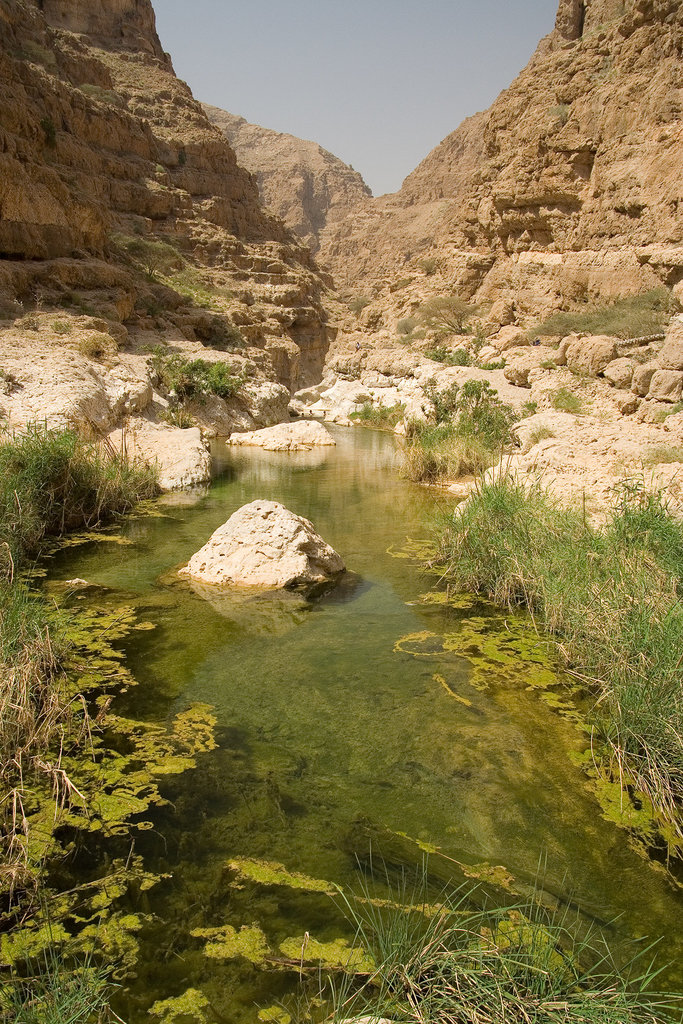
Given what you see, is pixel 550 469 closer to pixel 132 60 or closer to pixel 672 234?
pixel 672 234

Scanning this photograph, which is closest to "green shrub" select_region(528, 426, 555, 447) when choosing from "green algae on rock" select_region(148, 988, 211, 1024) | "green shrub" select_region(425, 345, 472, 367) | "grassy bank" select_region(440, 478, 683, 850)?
"grassy bank" select_region(440, 478, 683, 850)

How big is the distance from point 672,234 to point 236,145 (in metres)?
112

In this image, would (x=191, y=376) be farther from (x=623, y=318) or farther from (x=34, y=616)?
(x=34, y=616)

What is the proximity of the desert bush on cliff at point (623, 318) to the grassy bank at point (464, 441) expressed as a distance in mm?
4527

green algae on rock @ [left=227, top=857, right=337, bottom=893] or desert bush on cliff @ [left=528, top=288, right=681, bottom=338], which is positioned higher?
desert bush on cliff @ [left=528, top=288, right=681, bottom=338]

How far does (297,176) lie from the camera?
9875 cm

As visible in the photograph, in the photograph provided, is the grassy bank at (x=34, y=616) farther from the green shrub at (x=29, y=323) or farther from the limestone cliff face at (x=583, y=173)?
the limestone cliff face at (x=583, y=173)

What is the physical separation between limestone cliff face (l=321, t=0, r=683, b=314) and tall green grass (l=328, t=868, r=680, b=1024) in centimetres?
2072

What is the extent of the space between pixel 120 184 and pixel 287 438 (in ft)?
73.3

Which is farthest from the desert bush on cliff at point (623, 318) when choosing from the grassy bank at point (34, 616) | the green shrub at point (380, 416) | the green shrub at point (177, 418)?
the grassy bank at point (34, 616)

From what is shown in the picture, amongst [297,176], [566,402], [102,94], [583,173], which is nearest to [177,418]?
[566,402]

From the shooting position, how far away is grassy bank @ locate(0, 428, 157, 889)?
11.0 feet

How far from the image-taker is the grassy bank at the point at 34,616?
132 inches

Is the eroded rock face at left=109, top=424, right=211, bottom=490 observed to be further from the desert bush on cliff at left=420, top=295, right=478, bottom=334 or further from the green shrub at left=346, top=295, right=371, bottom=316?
the green shrub at left=346, top=295, right=371, bottom=316
